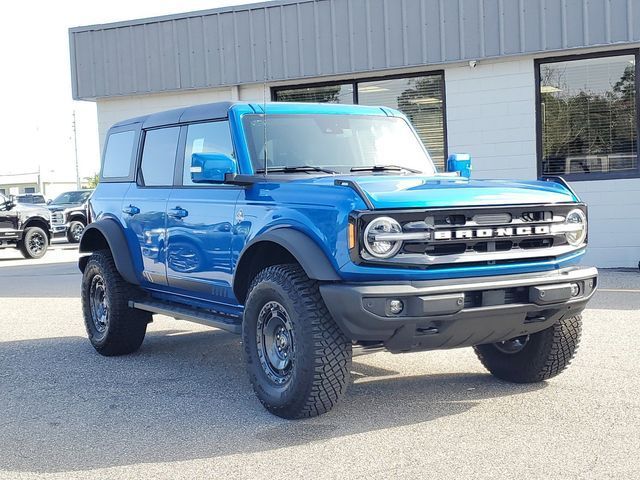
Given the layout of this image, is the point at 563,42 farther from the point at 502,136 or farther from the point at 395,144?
the point at 395,144

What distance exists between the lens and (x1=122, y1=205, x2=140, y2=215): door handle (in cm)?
729

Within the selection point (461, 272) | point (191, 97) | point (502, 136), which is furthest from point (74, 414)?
point (191, 97)

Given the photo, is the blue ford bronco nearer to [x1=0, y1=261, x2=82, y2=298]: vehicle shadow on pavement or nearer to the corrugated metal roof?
[x1=0, y1=261, x2=82, y2=298]: vehicle shadow on pavement

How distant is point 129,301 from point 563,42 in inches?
320

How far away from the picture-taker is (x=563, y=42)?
12758 mm

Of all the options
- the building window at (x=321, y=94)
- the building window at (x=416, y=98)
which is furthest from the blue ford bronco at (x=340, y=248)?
the building window at (x=321, y=94)

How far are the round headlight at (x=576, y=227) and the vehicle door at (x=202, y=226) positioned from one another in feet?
7.23

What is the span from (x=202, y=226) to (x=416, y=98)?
8.63 m

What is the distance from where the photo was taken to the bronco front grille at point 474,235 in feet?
16.2

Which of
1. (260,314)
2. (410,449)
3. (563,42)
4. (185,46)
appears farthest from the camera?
(185,46)

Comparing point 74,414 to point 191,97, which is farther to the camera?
point 191,97

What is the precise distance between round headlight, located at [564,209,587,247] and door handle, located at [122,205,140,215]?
11.5 feet

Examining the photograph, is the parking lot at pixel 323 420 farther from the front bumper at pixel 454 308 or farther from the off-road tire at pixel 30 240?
the off-road tire at pixel 30 240

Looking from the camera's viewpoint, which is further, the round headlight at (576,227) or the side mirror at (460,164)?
the side mirror at (460,164)
